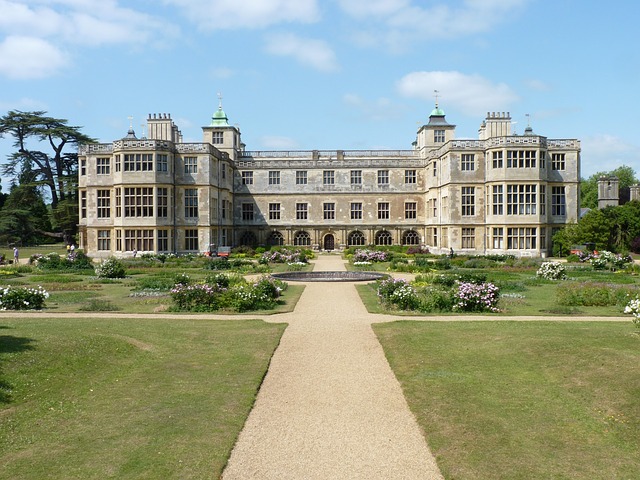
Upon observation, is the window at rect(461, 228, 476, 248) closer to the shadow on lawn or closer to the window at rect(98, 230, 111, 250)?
the window at rect(98, 230, 111, 250)

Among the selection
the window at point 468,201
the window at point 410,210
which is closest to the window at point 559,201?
the window at point 468,201

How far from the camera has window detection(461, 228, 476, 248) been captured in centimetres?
4750

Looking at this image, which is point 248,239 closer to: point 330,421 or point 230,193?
point 230,193

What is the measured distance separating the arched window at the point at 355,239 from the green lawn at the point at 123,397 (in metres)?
41.2

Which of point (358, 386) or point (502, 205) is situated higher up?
Result: point (502, 205)

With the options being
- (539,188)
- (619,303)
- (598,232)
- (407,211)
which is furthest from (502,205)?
(619,303)

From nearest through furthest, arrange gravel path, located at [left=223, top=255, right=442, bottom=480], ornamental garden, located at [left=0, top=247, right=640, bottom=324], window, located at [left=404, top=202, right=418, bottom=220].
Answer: gravel path, located at [left=223, top=255, right=442, bottom=480] → ornamental garden, located at [left=0, top=247, right=640, bottom=324] → window, located at [left=404, top=202, right=418, bottom=220]

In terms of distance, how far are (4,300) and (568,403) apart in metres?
17.6

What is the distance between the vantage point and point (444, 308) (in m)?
19.6

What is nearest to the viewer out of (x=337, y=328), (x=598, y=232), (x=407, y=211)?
(x=337, y=328)

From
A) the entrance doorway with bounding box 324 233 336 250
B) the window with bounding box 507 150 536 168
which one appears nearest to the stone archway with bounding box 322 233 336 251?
the entrance doorway with bounding box 324 233 336 250

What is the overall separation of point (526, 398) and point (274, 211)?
4802 centimetres

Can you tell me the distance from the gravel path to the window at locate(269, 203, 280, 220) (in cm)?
4201

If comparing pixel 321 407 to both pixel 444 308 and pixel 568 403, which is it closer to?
pixel 568 403
